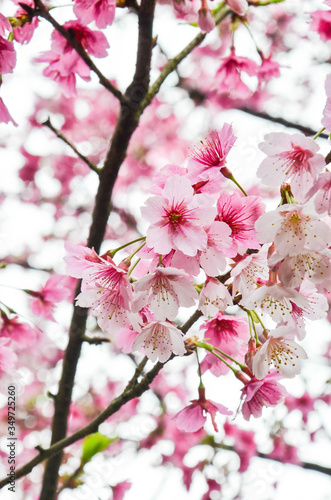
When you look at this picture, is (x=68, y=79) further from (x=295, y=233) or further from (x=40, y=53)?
(x=295, y=233)

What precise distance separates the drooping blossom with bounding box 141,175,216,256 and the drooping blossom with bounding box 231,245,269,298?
12cm

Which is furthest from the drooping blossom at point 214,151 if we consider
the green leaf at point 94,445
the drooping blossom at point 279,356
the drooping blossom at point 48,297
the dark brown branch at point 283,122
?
the dark brown branch at point 283,122

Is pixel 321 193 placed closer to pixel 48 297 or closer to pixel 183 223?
pixel 183 223

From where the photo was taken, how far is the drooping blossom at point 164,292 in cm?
104

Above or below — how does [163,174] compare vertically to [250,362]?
above

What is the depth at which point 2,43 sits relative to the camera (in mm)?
1417

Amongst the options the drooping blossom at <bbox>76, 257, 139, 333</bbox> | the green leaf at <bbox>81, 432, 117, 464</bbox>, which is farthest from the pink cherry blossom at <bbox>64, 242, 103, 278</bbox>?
the green leaf at <bbox>81, 432, 117, 464</bbox>

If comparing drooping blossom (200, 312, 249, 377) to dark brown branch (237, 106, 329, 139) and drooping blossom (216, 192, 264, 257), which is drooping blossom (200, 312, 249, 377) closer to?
drooping blossom (216, 192, 264, 257)

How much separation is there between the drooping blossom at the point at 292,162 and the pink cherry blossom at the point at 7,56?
2.78ft

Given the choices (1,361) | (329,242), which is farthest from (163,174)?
(1,361)

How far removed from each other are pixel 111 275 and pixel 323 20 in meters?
1.78

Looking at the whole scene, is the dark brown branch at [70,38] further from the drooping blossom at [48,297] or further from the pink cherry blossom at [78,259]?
the drooping blossom at [48,297]

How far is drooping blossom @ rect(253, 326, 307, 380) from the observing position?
1143 mm

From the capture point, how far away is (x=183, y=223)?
108cm
